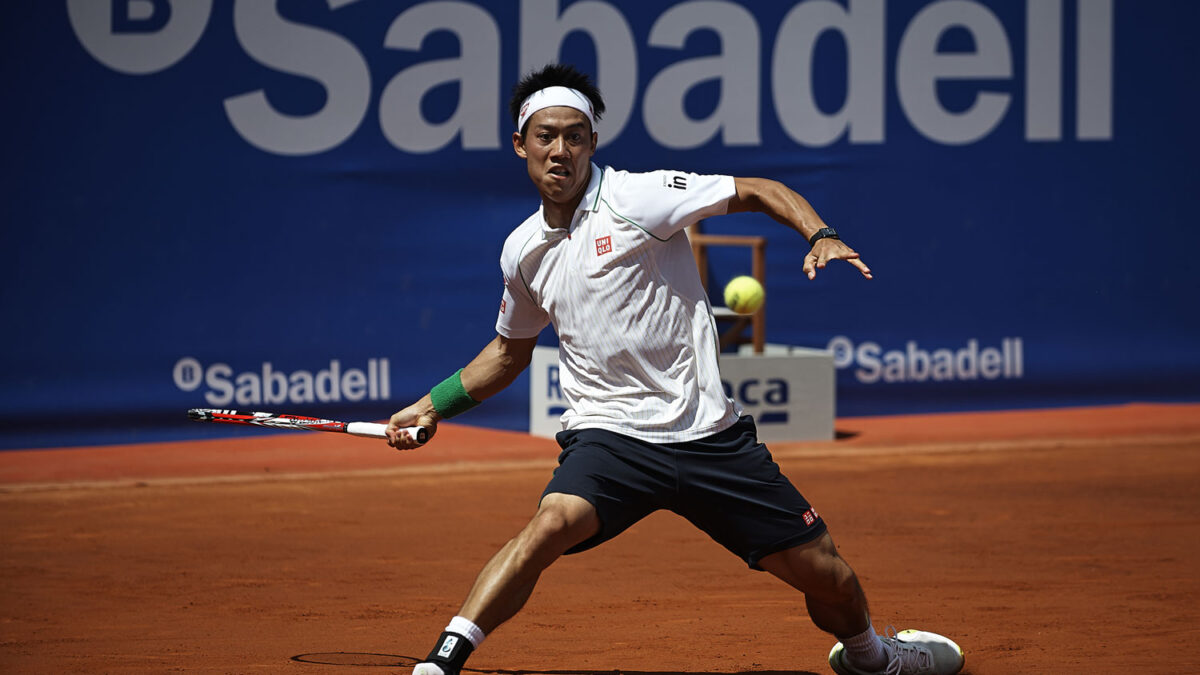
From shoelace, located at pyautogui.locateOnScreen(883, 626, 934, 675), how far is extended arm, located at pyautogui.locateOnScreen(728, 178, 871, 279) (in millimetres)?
1100

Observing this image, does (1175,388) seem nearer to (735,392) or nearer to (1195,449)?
(1195,449)

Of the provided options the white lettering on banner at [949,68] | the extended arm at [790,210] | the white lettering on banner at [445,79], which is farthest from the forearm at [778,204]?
the white lettering on banner at [949,68]

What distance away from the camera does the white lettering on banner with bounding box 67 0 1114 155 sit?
8430mm

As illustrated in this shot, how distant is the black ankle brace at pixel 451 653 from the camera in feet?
9.95

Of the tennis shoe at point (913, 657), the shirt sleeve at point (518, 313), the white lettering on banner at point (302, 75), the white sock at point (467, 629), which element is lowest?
the tennis shoe at point (913, 657)

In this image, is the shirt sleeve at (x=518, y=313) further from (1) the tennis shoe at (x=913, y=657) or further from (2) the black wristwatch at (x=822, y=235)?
(1) the tennis shoe at (x=913, y=657)

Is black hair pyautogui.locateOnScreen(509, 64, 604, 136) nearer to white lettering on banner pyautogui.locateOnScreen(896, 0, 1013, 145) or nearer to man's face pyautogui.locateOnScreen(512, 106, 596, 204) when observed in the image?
man's face pyautogui.locateOnScreen(512, 106, 596, 204)

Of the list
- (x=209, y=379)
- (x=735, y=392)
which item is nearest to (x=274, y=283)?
(x=209, y=379)

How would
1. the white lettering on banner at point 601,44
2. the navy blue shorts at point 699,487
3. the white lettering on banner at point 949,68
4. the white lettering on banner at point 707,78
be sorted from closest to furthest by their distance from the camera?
the navy blue shorts at point 699,487
the white lettering on banner at point 601,44
the white lettering on banner at point 707,78
the white lettering on banner at point 949,68

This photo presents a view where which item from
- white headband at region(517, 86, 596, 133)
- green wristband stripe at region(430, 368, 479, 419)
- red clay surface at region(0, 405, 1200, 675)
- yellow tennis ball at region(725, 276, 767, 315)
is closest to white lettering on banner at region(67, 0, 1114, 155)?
yellow tennis ball at region(725, 276, 767, 315)

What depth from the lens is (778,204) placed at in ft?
10.7

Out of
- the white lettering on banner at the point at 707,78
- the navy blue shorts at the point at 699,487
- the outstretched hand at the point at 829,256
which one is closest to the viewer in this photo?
the outstretched hand at the point at 829,256

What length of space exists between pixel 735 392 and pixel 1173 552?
3270mm

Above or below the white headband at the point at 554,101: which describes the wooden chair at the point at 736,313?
below
